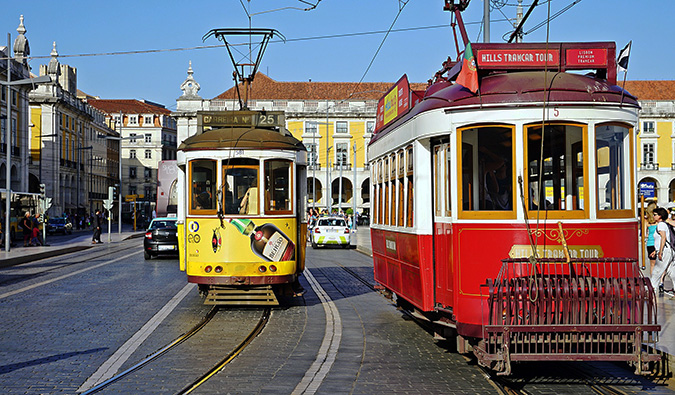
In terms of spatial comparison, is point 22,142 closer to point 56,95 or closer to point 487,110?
point 56,95

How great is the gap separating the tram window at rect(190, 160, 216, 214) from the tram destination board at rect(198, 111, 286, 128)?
58.3 inches

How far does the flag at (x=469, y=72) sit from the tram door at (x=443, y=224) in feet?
2.33

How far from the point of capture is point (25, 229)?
1537 inches

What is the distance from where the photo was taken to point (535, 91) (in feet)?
27.6

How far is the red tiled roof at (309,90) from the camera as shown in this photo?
93.8 metres

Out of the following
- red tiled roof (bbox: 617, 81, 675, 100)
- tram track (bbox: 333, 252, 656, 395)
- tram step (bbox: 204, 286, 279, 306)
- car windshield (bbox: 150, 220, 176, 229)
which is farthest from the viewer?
red tiled roof (bbox: 617, 81, 675, 100)

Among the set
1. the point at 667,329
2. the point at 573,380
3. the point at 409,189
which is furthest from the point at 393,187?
the point at 667,329

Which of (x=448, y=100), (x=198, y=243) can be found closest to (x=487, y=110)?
(x=448, y=100)

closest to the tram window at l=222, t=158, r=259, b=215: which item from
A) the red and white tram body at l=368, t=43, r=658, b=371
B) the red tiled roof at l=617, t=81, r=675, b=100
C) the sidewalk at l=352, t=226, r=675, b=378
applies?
the red and white tram body at l=368, t=43, r=658, b=371

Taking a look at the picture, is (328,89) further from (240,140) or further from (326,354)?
(326,354)

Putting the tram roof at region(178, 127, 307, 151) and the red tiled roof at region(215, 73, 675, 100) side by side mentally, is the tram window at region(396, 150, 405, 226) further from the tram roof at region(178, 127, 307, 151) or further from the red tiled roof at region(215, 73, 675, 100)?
the red tiled roof at region(215, 73, 675, 100)

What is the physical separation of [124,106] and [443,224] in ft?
442

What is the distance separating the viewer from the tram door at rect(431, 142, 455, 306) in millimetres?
8820

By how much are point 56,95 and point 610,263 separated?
81.1m
